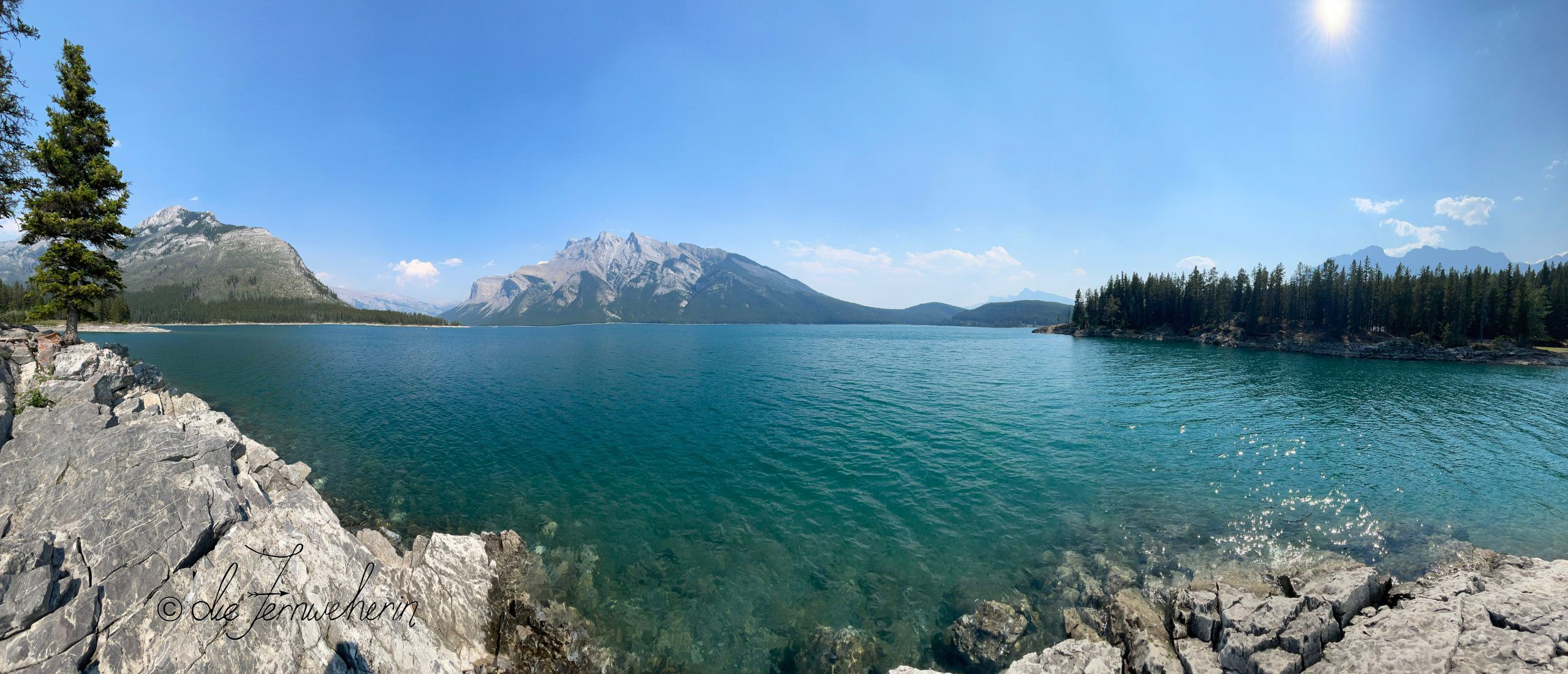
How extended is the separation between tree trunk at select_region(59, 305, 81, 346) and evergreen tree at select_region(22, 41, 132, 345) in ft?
0.19

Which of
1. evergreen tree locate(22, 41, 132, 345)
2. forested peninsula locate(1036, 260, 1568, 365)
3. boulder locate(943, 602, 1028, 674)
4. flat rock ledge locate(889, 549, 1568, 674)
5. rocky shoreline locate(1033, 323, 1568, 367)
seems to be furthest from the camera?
forested peninsula locate(1036, 260, 1568, 365)

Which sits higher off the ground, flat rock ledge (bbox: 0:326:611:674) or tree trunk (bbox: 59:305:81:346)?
tree trunk (bbox: 59:305:81:346)

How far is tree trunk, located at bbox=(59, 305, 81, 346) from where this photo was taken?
29.1 metres

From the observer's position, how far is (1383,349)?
3974 inches

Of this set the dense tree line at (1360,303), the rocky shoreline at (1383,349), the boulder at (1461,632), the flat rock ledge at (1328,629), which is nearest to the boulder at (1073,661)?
the flat rock ledge at (1328,629)

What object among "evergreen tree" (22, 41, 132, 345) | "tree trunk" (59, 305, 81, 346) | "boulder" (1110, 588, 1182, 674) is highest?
"evergreen tree" (22, 41, 132, 345)

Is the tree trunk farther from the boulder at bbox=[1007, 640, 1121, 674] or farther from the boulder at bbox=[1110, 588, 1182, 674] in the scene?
the boulder at bbox=[1110, 588, 1182, 674]

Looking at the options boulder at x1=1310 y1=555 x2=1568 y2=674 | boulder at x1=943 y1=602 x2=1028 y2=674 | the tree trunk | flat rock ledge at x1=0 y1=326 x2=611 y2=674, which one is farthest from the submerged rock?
the tree trunk

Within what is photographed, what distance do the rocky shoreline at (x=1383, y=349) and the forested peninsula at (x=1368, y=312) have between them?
0.67 ft

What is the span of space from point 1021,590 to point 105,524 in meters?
28.2

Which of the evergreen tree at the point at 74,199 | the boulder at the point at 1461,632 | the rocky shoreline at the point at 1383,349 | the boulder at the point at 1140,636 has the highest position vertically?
the evergreen tree at the point at 74,199

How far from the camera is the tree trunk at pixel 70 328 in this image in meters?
29.1

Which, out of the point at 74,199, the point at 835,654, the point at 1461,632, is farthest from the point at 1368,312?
the point at 74,199

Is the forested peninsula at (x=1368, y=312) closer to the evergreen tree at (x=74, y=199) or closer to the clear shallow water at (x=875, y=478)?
the clear shallow water at (x=875, y=478)
